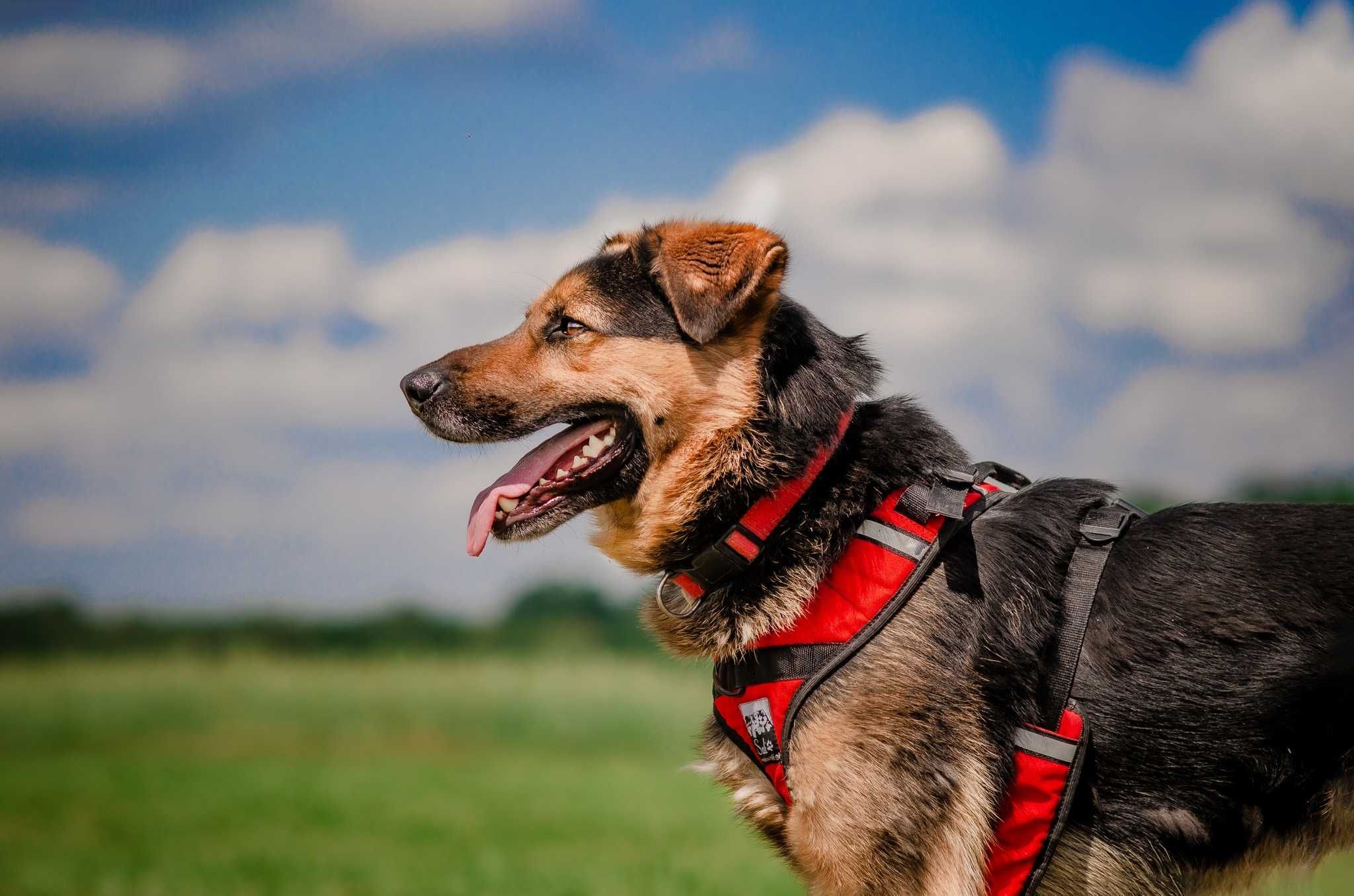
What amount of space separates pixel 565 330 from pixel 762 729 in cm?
187

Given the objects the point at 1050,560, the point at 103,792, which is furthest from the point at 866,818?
the point at 103,792

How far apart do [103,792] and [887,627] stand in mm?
12483

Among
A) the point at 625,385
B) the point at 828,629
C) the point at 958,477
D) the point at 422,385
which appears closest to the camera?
the point at 828,629

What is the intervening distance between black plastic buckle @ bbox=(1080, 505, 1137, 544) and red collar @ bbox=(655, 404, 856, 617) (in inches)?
38.3

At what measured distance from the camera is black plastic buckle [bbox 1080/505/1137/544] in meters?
3.56

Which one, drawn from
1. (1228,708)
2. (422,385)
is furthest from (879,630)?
(422,385)

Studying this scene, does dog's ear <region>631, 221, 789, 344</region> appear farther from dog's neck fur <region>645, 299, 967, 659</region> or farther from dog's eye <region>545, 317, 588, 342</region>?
dog's eye <region>545, 317, 588, 342</region>

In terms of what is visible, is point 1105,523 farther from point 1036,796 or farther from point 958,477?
point 1036,796

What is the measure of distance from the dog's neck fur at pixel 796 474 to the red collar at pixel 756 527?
29 mm

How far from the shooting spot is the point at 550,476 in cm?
404

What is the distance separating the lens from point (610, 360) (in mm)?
4027

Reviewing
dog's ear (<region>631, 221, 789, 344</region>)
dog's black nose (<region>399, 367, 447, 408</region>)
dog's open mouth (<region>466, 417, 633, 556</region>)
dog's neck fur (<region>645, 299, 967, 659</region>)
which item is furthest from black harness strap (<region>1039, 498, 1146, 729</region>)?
dog's black nose (<region>399, 367, 447, 408</region>)

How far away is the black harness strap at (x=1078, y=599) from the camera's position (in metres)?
3.38

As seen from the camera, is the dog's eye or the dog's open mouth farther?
the dog's eye
